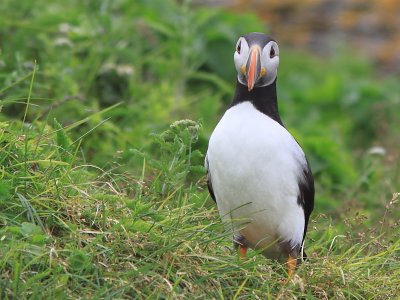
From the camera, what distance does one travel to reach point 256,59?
4.47m

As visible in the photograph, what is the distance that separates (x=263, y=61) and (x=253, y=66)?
0.31 ft

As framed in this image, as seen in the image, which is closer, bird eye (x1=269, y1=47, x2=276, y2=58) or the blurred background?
bird eye (x1=269, y1=47, x2=276, y2=58)

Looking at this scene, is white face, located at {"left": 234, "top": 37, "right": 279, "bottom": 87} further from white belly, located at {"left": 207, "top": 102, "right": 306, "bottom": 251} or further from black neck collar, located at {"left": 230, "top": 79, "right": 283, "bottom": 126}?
white belly, located at {"left": 207, "top": 102, "right": 306, "bottom": 251}

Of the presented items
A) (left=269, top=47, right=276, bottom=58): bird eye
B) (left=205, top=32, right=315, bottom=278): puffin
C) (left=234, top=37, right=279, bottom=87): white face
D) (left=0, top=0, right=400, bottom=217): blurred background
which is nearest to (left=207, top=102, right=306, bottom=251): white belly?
(left=205, top=32, right=315, bottom=278): puffin

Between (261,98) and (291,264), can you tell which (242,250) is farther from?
(261,98)

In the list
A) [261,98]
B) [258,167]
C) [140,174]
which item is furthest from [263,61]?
[140,174]

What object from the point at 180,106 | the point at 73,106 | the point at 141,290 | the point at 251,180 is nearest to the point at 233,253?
the point at 251,180

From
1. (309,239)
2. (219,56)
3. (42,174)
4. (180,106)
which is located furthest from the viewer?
(219,56)

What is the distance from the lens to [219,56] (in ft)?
29.5

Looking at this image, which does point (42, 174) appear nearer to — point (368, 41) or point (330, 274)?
point (330, 274)

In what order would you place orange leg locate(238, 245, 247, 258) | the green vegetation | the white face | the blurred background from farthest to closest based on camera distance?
the blurred background < orange leg locate(238, 245, 247, 258) < the white face < the green vegetation

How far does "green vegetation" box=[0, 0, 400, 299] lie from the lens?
4074 mm

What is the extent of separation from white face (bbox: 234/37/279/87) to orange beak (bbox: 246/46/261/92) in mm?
20

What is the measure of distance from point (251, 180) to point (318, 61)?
862 cm
